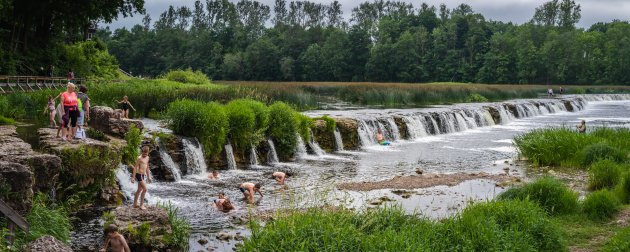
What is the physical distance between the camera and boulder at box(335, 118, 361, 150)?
86.2 feet

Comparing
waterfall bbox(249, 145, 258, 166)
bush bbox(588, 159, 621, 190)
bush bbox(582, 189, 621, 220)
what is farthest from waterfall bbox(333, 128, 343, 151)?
bush bbox(582, 189, 621, 220)

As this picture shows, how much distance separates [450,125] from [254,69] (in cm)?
7702

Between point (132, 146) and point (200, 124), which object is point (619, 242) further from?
point (200, 124)

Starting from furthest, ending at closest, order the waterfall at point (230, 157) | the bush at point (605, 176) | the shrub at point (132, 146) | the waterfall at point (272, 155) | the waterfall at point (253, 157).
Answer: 1. the waterfall at point (272, 155)
2. the waterfall at point (253, 157)
3. the waterfall at point (230, 157)
4. the shrub at point (132, 146)
5. the bush at point (605, 176)

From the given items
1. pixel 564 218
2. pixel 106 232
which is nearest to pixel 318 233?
pixel 106 232

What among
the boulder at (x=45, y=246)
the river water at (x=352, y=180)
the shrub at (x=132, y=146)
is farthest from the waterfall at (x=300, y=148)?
the boulder at (x=45, y=246)

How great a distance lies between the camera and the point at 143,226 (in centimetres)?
→ 1035

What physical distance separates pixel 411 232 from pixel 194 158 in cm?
1094

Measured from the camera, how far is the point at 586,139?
2036 centimetres

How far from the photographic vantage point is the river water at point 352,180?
1345 cm

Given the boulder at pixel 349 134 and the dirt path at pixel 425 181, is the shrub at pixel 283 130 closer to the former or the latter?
the boulder at pixel 349 134

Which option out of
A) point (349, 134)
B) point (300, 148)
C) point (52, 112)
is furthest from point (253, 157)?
point (52, 112)

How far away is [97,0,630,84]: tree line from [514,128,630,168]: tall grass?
8009 cm

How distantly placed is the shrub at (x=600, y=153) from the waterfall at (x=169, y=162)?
1279cm
